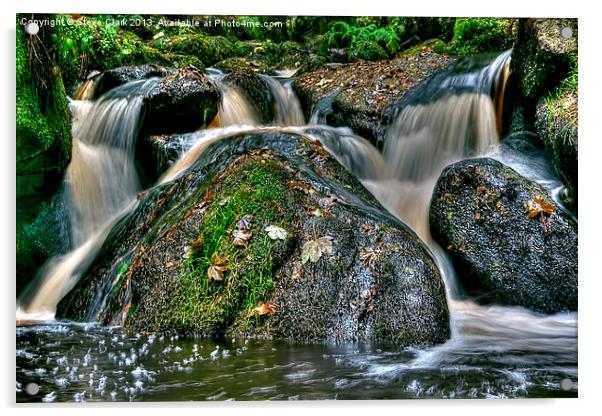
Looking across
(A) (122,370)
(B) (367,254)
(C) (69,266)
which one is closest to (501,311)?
(B) (367,254)

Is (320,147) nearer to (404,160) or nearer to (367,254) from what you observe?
(404,160)

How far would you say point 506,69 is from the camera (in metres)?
4.11

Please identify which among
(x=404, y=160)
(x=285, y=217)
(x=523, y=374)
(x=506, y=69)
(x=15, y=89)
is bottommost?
(x=523, y=374)

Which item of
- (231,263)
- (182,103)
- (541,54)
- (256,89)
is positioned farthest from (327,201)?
(541,54)

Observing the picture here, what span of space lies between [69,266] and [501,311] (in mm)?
2804

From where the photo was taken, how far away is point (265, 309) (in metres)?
3.21

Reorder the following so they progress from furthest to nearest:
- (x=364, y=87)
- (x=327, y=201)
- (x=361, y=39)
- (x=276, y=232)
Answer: (x=364, y=87), (x=361, y=39), (x=327, y=201), (x=276, y=232)

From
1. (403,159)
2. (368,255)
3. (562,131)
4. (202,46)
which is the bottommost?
(368,255)

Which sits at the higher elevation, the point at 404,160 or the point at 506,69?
the point at 506,69

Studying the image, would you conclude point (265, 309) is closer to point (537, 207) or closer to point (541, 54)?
point (537, 207)

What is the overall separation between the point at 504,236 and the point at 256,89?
202 cm

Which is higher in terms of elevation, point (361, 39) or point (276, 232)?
point (361, 39)

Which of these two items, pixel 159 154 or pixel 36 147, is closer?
pixel 36 147

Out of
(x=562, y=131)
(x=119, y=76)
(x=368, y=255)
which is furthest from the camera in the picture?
(x=119, y=76)
